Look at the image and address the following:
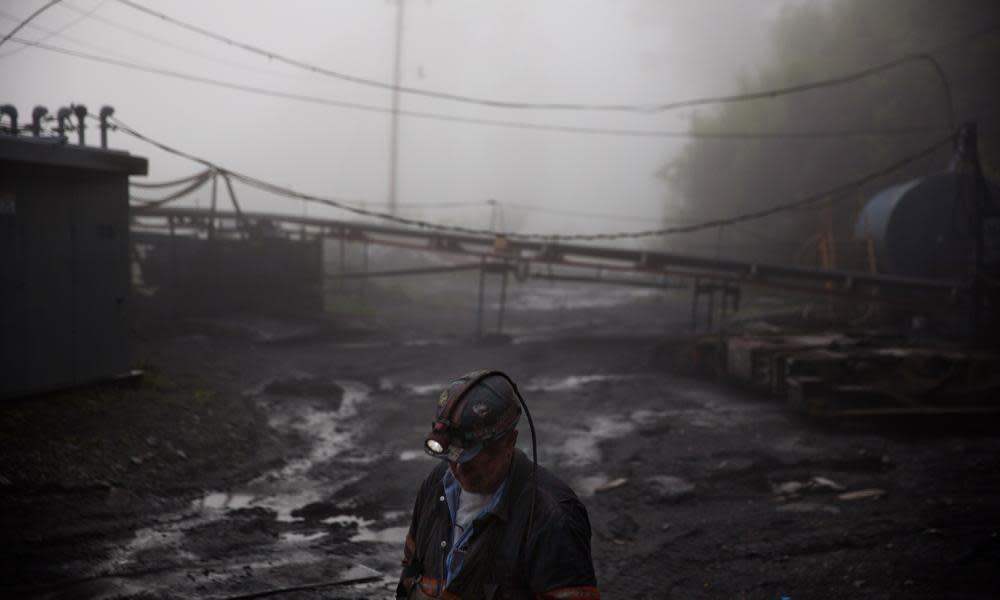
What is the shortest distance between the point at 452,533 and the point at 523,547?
324 millimetres

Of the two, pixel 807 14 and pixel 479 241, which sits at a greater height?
pixel 807 14

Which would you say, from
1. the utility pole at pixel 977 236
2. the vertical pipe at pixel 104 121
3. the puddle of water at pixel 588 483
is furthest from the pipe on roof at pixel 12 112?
the utility pole at pixel 977 236

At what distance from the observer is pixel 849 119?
29.1 metres

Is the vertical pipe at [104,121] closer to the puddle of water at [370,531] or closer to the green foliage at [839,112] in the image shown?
the puddle of water at [370,531]

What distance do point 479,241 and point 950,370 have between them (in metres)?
11.2

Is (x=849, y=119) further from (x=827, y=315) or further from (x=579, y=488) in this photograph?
(x=579, y=488)

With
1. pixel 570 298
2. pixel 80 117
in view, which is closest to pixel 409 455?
pixel 80 117

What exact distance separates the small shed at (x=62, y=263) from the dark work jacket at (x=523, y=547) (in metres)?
7.50

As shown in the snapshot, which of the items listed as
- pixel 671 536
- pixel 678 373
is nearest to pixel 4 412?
pixel 671 536

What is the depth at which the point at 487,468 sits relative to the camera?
2.58 meters

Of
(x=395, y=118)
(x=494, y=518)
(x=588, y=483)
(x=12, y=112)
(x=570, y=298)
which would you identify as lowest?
(x=588, y=483)

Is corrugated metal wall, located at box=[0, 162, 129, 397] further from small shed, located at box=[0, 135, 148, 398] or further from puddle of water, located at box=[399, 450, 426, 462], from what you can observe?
puddle of water, located at box=[399, 450, 426, 462]

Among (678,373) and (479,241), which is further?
(479,241)

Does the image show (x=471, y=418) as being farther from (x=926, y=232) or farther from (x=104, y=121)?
(x=926, y=232)
